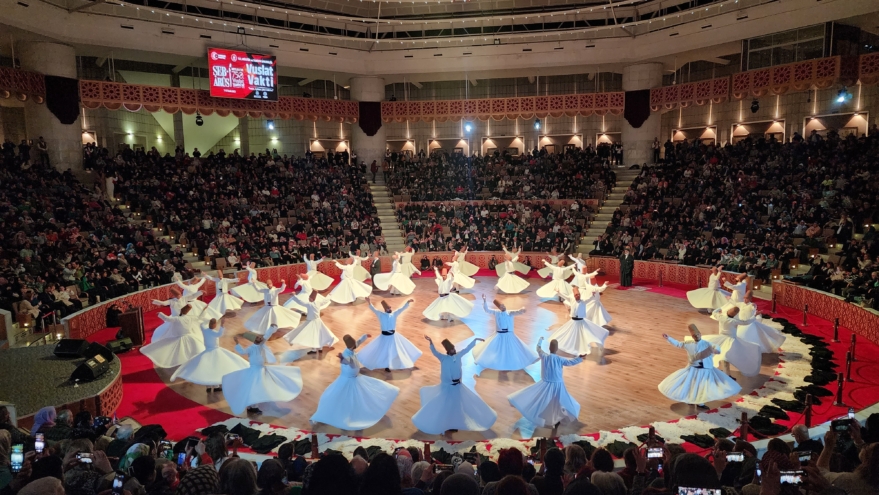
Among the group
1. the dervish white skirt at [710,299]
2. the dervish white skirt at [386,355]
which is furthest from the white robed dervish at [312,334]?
the dervish white skirt at [710,299]

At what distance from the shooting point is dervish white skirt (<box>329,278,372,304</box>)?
16.4m

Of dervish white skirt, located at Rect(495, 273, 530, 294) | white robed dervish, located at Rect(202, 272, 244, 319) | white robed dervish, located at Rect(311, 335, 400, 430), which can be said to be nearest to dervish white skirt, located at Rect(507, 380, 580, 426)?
white robed dervish, located at Rect(311, 335, 400, 430)

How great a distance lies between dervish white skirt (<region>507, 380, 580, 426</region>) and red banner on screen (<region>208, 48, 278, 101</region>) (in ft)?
64.7

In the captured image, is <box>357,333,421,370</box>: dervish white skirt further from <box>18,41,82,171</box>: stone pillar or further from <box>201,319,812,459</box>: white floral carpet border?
<box>18,41,82,171</box>: stone pillar

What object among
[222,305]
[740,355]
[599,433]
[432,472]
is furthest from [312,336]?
[740,355]

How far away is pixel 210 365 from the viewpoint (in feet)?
32.0

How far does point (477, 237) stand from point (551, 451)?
19929 mm

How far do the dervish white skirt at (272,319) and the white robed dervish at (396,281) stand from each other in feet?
14.6

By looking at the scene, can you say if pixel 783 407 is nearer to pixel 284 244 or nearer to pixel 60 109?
pixel 284 244

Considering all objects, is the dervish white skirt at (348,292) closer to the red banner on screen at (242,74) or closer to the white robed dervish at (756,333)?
the white robed dervish at (756,333)

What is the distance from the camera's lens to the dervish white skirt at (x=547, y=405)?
26.1ft

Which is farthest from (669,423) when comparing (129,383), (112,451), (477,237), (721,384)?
(477,237)

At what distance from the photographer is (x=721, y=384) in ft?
28.0

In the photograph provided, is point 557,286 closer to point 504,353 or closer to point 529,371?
point 529,371
